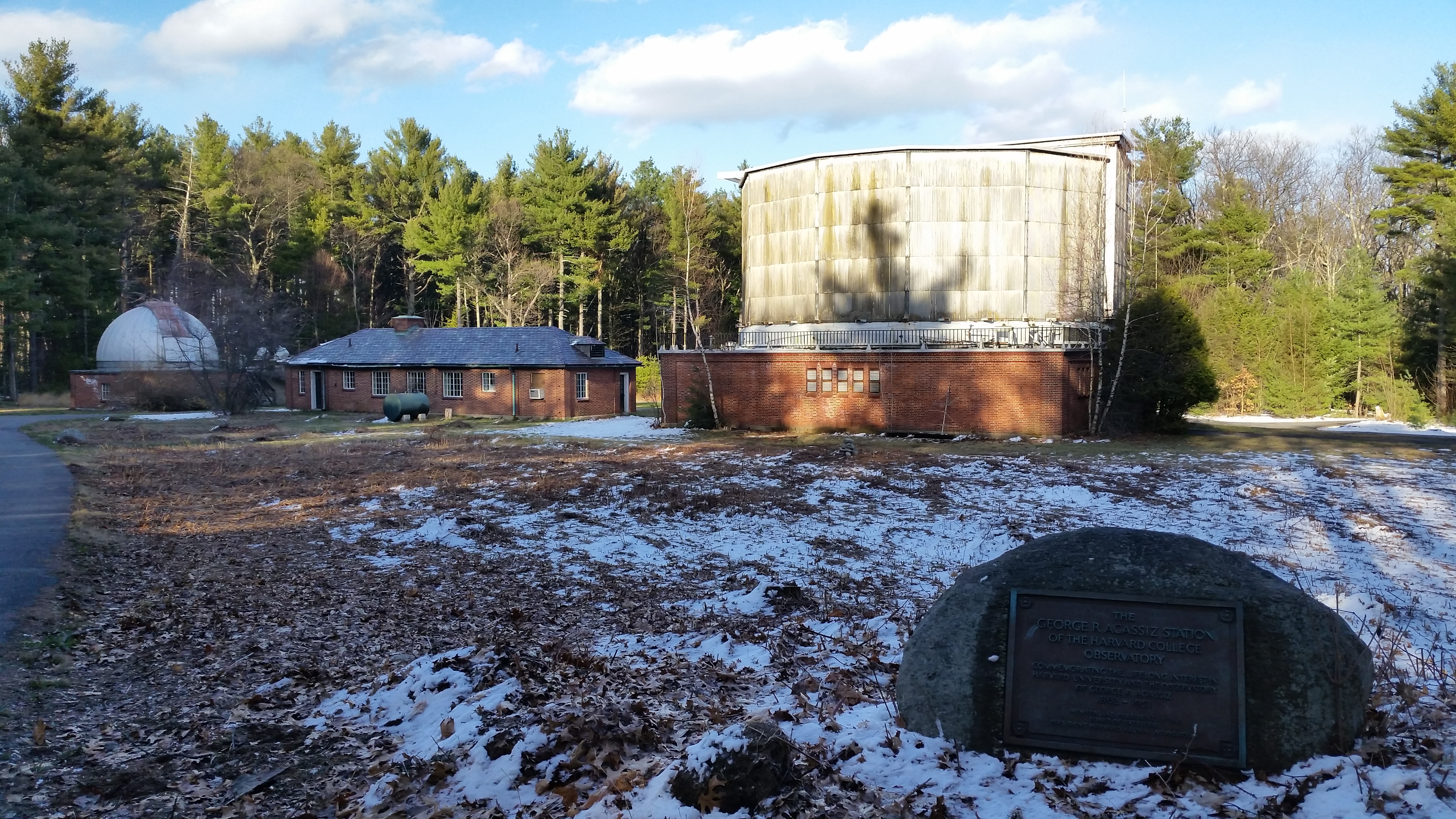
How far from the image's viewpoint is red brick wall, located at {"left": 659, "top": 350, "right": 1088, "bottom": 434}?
30.4m

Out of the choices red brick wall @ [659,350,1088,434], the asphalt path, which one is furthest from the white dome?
red brick wall @ [659,350,1088,434]

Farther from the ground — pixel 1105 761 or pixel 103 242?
pixel 103 242

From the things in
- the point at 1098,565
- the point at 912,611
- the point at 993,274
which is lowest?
the point at 912,611

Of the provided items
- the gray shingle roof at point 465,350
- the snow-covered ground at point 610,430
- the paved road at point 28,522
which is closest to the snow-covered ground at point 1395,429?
the snow-covered ground at point 610,430

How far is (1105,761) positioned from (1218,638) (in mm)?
865

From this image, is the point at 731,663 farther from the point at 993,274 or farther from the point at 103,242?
the point at 103,242

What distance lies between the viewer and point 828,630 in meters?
7.87

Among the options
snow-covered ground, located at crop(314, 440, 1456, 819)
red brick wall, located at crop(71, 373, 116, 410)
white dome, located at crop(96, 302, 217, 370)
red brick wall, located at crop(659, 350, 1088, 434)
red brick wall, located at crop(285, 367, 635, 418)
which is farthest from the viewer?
red brick wall, located at crop(71, 373, 116, 410)

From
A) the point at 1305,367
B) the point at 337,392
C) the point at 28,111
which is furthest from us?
the point at 28,111

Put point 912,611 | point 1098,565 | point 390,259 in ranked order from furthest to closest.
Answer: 1. point 390,259
2. point 912,611
3. point 1098,565

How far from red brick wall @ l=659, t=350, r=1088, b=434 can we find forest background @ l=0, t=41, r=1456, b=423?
6.56 metres

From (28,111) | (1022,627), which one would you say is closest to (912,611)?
(1022,627)

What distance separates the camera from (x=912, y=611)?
8586 mm

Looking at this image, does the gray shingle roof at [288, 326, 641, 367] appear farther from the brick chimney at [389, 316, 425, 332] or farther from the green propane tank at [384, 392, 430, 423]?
the green propane tank at [384, 392, 430, 423]
